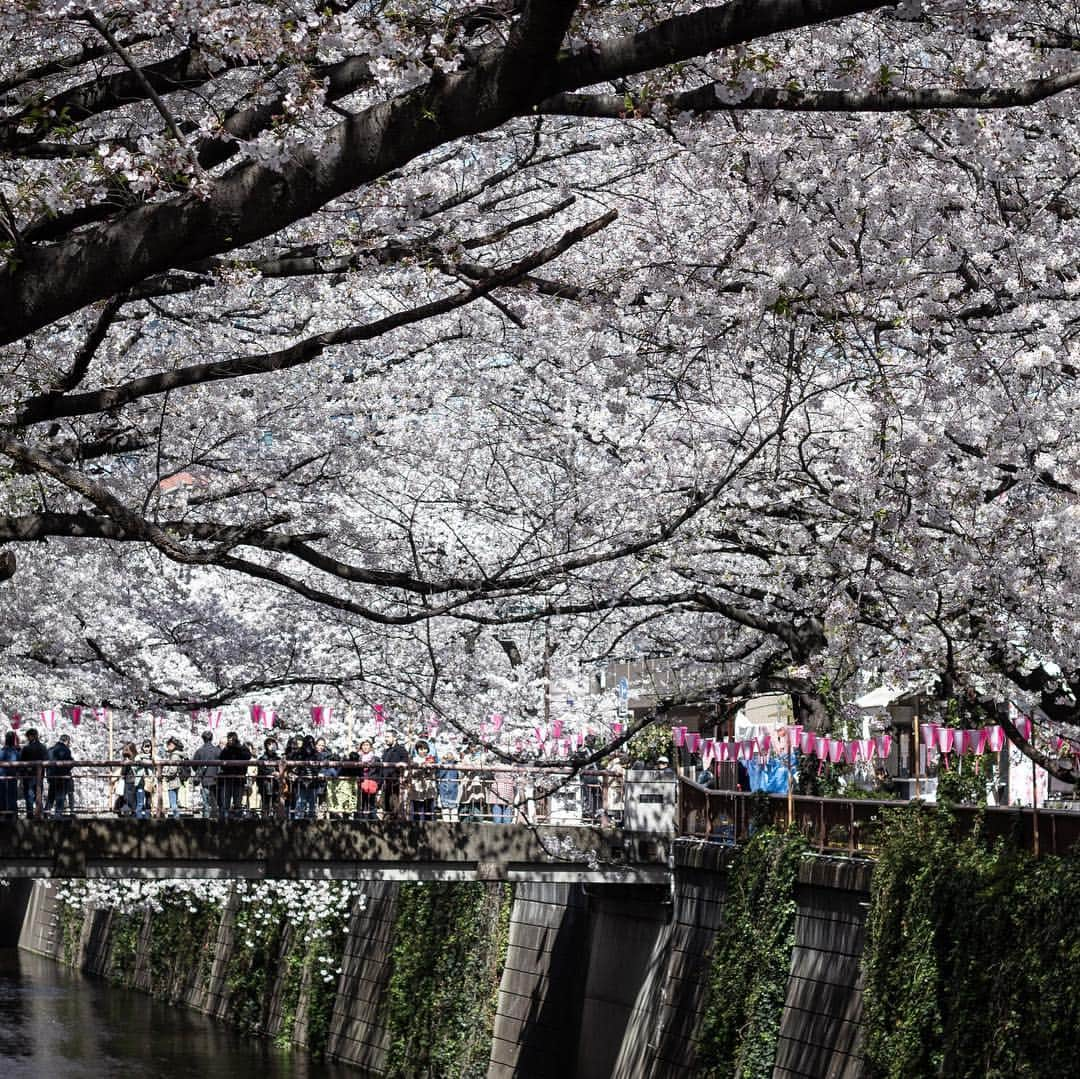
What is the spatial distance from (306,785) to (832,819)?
8.40 meters

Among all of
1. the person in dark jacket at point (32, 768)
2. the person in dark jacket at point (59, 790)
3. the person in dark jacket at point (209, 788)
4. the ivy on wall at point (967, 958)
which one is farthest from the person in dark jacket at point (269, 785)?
the ivy on wall at point (967, 958)

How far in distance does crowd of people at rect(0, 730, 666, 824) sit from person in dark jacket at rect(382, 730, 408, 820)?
1cm

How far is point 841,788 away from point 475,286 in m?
14.7

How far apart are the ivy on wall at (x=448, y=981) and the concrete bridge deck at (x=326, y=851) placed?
3.57 m

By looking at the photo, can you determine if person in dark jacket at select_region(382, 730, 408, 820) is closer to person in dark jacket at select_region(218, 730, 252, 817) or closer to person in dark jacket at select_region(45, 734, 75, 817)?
person in dark jacket at select_region(218, 730, 252, 817)

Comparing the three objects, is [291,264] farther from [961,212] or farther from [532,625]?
[532,625]

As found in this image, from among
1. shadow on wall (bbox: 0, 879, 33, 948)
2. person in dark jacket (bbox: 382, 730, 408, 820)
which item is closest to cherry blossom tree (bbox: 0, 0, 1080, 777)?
person in dark jacket (bbox: 382, 730, 408, 820)

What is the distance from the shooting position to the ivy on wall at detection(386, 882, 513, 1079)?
86.3ft

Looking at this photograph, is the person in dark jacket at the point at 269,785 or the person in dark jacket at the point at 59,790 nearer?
the person in dark jacket at the point at 269,785

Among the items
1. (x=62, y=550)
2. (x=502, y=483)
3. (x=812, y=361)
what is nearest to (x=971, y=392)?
(x=812, y=361)

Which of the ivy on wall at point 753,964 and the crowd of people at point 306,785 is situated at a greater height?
the crowd of people at point 306,785

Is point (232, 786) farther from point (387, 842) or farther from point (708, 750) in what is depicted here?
point (708, 750)

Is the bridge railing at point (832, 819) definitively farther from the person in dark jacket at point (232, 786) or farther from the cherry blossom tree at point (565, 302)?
the person in dark jacket at point (232, 786)

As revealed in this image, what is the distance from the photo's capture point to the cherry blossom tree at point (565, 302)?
7.11 metres
